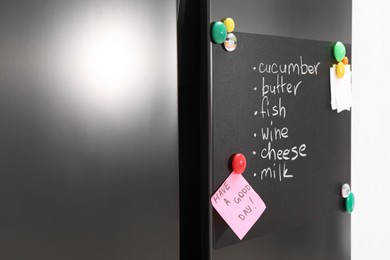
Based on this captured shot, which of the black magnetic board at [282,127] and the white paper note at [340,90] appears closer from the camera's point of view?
the black magnetic board at [282,127]

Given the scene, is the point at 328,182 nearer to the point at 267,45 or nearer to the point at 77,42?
the point at 267,45

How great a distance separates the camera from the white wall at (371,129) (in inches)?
68.2

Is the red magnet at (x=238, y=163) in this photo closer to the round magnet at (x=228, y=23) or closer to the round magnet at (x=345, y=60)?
the round magnet at (x=228, y=23)

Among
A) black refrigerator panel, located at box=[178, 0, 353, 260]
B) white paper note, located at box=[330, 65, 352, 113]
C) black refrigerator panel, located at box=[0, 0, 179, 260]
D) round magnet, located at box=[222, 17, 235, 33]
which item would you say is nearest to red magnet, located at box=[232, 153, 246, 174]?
black refrigerator panel, located at box=[178, 0, 353, 260]

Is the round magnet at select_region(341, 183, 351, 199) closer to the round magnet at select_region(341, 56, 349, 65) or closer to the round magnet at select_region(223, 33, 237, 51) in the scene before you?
the round magnet at select_region(341, 56, 349, 65)

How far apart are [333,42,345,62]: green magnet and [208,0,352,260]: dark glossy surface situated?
0.8 inches

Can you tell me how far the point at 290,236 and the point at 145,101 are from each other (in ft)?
1.70

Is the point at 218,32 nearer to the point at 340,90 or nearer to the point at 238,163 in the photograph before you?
the point at 238,163

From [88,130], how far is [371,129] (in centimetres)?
136

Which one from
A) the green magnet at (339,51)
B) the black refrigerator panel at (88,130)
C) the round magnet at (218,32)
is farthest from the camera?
the green magnet at (339,51)

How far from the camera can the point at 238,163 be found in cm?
93

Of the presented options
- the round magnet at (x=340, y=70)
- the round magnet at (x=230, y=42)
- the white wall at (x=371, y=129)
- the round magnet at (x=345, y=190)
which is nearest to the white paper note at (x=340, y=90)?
the round magnet at (x=340, y=70)

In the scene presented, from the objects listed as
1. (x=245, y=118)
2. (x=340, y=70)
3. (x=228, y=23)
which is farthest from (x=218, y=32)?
(x=340, y=70)

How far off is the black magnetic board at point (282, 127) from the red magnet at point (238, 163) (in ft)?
0.05
